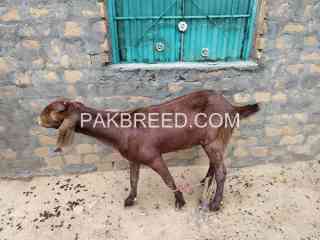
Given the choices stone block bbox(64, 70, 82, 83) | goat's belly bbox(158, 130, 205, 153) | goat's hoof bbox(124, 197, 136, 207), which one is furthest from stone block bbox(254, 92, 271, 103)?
stone block bbox(64, 70, 82, 83)

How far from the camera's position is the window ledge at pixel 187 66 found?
3.46 metres

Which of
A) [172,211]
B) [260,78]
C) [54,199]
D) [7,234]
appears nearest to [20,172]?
[54,199]

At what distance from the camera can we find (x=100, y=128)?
2.89 m

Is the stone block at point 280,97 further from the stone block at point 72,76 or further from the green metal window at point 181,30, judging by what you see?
the stone block at point 72,76

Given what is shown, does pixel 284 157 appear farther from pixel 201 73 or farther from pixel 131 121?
pixel 131 121

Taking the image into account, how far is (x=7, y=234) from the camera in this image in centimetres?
329

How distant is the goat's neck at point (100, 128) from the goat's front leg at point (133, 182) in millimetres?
469

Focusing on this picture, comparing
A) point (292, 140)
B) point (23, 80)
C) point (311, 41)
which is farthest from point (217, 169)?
point (23, 80)

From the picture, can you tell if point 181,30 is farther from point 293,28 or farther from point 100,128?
point 100,128

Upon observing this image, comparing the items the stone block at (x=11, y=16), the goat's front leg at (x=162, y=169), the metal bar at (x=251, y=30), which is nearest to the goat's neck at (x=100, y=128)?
the goat's front leg at (x=162, y=169)

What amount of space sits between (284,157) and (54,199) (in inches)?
123

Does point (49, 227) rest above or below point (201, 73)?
below

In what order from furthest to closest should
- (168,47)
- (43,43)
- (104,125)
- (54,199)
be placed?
1. (54,199)
2. (168,47)
3. (43,43)
4. (104,125)

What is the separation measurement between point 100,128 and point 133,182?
890mm
